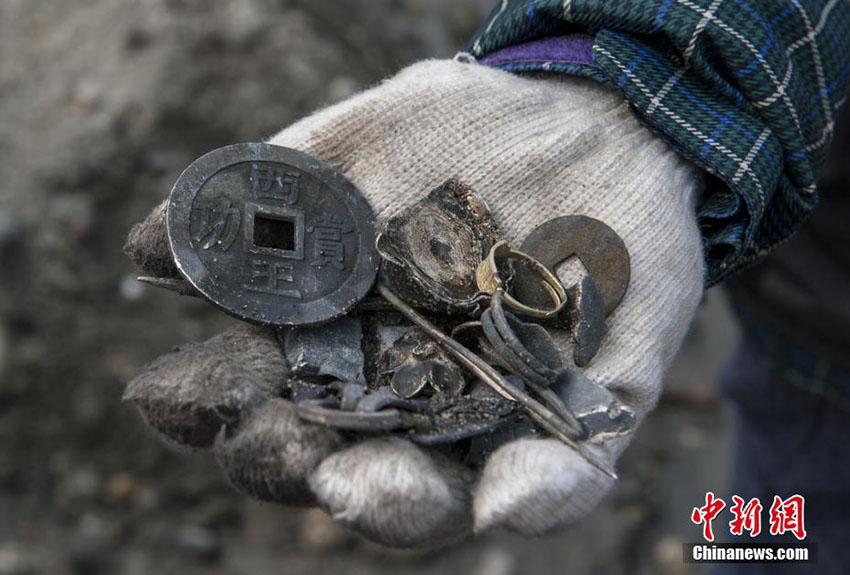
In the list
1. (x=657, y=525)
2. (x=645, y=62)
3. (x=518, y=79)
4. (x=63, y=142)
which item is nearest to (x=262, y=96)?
(x=63, y=142)

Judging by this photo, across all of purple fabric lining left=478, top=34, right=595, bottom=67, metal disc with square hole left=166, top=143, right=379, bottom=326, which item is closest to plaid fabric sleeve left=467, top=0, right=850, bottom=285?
purple fabric lining left=478, top=34, right=595, bottom=67

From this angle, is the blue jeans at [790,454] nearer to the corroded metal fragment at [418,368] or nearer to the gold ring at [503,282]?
the gold ring at [503,282]

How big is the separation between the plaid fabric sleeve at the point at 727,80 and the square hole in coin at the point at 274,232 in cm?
52

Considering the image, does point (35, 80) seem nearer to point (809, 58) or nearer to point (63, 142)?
point (63, 142)

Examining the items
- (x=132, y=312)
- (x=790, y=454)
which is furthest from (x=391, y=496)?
(x=132, y=312)

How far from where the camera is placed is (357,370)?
1.37 metres

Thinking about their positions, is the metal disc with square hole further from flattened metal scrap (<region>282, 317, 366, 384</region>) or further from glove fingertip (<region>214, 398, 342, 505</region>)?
glove fingertip (<region>214, 398, 342, 505</region>)

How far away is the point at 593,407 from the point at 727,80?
607 mm

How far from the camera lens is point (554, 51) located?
1575 mm

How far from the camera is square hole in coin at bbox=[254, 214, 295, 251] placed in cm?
143

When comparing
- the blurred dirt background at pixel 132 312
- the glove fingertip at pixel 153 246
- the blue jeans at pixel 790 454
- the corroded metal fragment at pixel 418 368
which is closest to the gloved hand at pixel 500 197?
the glove fingertip at pixel 153 246

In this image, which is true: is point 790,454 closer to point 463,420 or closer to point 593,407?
point 593,407

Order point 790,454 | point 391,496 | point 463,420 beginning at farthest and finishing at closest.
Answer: point 790,454, point 463,420, point 391,496

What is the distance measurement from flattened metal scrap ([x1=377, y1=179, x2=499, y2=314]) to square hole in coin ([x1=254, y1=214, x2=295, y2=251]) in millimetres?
146
